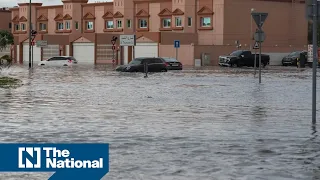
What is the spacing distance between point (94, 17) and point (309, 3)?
9043 centimetres

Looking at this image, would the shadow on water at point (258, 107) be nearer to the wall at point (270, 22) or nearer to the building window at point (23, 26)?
the wall at point (270, 22)

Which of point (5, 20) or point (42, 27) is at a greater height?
point (5, 20)

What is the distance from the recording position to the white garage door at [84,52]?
330 ft

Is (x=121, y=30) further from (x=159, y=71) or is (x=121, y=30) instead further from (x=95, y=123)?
(x=95, y=123)

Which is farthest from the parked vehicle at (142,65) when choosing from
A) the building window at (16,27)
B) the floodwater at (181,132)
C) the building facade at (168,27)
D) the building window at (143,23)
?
the building window at (16,27)

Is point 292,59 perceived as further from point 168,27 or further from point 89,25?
point 89,25

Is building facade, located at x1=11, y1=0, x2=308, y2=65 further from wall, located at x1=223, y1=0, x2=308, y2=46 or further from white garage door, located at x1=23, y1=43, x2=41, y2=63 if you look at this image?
white garage door, located at x1=23, y1=43, x2=41, y2=63

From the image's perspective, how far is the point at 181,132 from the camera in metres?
14.4

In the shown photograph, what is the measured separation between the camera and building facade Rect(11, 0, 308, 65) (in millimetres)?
87625

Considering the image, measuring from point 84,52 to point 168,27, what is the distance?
45.6 ft

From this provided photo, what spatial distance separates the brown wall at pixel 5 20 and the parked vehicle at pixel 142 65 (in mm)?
84178

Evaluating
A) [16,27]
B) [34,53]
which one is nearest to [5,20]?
[16,27]

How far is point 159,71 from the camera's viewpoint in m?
58.3

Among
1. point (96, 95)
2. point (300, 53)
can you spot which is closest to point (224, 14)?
point (300, 53)
